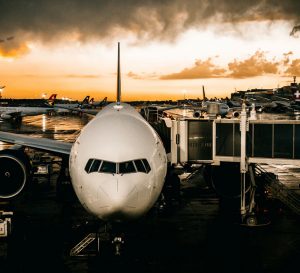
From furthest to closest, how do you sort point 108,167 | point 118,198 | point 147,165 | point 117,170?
point 147,165 < point 108,167 < point 117,170 < point 118,198

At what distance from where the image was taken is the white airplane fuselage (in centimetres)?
1079

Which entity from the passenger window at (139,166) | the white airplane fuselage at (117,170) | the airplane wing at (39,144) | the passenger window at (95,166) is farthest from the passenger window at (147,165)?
the airplane wing at (39,144)

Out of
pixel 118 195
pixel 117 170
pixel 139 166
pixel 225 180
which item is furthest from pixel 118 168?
pixel 225 180

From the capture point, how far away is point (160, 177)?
12.3 m

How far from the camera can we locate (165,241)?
1387cm

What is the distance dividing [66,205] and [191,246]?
300 inches

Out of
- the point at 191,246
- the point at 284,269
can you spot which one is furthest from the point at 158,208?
the point at 284,269

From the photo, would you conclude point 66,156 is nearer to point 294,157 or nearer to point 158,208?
point 158,208

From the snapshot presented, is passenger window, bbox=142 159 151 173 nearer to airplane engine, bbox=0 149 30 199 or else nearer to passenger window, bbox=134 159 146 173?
passenger window, bbox=134 159 146 173

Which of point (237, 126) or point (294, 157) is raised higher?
point (237, 126)

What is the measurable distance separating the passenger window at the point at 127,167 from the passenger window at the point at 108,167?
0.65 feet

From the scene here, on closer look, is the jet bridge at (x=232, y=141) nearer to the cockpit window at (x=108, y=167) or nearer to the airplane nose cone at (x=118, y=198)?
the cockpit window at (x=108, y=167)

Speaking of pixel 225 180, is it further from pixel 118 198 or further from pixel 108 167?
pixel 118 198

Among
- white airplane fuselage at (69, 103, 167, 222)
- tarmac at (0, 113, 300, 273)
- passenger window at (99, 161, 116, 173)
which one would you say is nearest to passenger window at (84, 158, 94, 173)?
white airplane fuselage at (69, 103, 167, 222)
